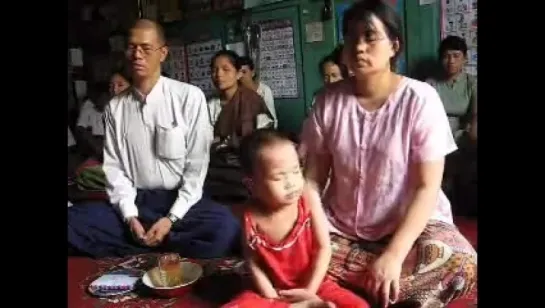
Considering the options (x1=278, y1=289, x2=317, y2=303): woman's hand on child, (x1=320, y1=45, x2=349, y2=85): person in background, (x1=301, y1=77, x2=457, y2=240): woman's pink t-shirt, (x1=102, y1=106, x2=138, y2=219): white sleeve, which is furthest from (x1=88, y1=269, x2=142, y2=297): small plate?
(x1=320, y1=45, x2=349, y2=85): person in background

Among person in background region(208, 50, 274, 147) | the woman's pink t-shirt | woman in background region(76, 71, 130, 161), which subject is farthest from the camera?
woman in background region(76, 71, 130, 161)

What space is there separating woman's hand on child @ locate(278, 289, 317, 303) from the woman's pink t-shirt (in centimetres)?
14

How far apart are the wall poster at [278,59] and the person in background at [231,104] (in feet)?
0.14

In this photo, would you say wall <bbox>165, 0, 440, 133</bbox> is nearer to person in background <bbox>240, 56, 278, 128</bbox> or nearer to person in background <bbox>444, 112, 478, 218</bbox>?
person in background <bbox>240, 56, 278, 128</bbox>

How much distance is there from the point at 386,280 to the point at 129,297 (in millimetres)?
542

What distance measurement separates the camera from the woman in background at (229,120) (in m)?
1.25

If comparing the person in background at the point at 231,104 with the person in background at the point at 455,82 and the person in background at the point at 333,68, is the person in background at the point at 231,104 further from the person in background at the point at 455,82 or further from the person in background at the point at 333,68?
the person in background at the point at 455,82

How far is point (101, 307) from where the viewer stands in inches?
51.8

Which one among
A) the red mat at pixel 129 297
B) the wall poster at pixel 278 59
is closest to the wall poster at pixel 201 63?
the wall poster at pixel 278 59

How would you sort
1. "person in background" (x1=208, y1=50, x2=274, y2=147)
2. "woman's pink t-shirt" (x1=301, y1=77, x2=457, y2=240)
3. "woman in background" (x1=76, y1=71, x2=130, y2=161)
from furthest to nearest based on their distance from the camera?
"woman in background" (x1=76, y1=71, x2=130, y2=161)
"person in background" (x1=208, y1=50, x2=274, y2=147)
"woman's pink t-shirt" (x1=301, y1=77, x2=457, y2=240)

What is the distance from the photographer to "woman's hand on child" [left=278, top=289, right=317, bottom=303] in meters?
1.17
